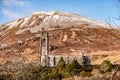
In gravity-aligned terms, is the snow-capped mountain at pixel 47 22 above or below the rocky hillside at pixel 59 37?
above

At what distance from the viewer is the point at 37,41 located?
132125mm

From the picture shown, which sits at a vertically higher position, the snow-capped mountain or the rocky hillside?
the snow-capped mountain

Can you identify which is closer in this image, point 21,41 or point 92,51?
point 92,51

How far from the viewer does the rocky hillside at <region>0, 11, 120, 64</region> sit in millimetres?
116688

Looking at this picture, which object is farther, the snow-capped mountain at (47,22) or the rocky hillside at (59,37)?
the snow-capped mountain at (47,22)

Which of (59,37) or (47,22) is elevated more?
(47,22)

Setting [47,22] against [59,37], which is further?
[47,22]

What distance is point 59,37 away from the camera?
13400 cm

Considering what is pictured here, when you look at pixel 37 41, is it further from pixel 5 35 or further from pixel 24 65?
pixel 24 65

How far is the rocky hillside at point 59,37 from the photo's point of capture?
117 m

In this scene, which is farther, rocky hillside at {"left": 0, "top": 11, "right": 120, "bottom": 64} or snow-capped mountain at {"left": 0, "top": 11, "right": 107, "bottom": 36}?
snow-capped mountain at {"left": 0, "top": 11, "right": 107, "bottom": 36}

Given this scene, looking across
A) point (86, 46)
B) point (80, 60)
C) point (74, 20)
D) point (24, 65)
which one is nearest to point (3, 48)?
point (86, 46)

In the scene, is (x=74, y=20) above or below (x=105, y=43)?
above

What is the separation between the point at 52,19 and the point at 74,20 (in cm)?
1015
